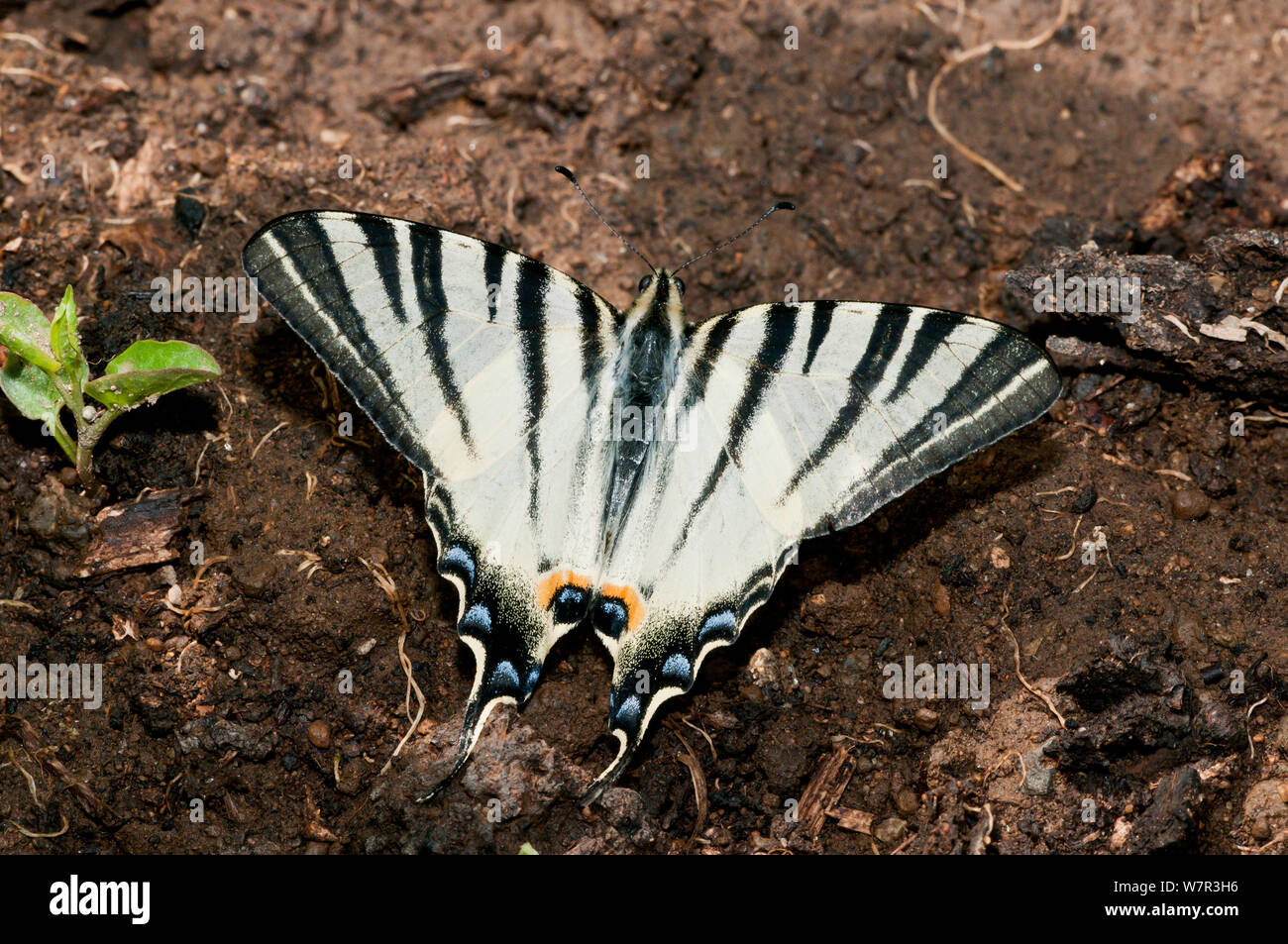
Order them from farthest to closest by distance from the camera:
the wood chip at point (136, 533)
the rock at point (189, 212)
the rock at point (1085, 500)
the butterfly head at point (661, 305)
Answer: the rock at point (189, 212)
the rock at point (1085, 500)
the wood chip at point (136, 533)
the butterfly head at point (661, 305)

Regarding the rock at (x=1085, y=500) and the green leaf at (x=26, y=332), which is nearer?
the green leaf at (x=26, y=332)

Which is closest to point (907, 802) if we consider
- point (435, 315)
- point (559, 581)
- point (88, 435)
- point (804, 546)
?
point (804, 546)

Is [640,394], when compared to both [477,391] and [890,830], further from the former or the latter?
[890,830]

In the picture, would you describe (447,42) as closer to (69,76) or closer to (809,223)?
(69,76)

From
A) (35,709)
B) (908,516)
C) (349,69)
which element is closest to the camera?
(35,709)

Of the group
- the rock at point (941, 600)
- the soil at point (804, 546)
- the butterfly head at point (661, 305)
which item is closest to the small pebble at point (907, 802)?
the soil at point (804, 546)

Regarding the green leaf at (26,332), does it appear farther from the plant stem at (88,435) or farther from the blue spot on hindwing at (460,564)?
the blue spot on hindwing at (460,564)
